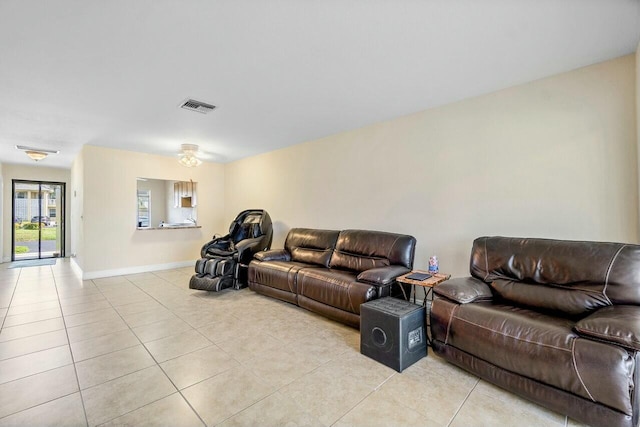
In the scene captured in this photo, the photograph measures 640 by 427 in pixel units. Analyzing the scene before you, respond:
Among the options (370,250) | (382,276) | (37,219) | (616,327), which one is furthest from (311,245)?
(37,219)

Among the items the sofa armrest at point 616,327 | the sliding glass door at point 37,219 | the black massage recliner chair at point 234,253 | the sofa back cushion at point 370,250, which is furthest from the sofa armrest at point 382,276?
the sliding glass door at point 37,219

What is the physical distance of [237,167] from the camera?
645cm

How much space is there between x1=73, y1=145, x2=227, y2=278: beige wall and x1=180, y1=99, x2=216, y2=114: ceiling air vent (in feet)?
10.3

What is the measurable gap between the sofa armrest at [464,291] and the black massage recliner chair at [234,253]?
9.83 feet

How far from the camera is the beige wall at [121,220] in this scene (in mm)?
5078

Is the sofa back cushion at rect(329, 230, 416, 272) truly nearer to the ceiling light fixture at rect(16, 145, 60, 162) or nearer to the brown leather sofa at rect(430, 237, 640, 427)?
the brown leather sofa at rect(430, 237, 640, 427)

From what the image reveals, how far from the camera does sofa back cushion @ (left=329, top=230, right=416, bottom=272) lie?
3.15m

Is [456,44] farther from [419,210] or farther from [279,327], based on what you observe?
[279,327]

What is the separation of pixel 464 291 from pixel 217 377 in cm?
196

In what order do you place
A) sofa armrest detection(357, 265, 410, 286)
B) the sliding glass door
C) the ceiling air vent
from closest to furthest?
sofa armrest detection(357, 265, 410, 286) → the ceiling air vent → the sliding glass door

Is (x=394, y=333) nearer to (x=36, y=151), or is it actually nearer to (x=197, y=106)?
(x=197, y=106)

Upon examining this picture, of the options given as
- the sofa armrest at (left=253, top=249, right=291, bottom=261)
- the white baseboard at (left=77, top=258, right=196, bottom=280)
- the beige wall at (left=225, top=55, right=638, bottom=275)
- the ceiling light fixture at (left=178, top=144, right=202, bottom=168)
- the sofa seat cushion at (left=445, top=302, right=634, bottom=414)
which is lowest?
the white baseboard at (left=77, top=258, right=196, bottom=280)

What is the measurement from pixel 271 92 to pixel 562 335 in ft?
9.74

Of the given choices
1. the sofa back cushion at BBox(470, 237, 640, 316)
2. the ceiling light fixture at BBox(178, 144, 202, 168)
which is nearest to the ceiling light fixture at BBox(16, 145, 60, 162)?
the ceiling light fixture at BBox(178, 144, 202, 168)
